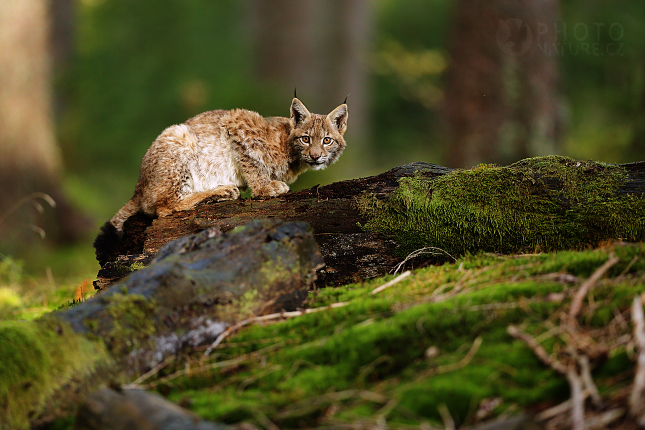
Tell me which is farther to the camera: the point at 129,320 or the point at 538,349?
the point at 129,320

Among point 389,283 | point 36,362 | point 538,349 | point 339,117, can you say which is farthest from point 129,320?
point 339,117

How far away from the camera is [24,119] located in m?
9.47

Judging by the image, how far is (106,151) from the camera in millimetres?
Result: 12953

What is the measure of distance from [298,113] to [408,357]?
3.89 m

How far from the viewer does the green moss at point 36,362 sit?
2281 millimetres

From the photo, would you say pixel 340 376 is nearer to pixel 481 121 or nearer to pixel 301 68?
pixel 481 121

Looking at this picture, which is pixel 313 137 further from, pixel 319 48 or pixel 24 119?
pixel 319 48

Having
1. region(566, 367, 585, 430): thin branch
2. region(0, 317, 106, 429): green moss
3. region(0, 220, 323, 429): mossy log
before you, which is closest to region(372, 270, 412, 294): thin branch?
region(0, 220, 323, 429): mossy log

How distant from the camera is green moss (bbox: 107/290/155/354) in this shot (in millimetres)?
2590

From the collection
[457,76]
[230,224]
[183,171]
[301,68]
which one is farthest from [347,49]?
[230,224]

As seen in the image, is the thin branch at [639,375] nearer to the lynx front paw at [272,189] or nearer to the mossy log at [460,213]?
the mossy log at [460,213]

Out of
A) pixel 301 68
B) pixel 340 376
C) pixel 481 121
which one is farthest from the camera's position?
pixel 301 68

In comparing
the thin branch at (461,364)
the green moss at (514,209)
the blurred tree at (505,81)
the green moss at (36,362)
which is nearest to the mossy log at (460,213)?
the green moss at (514,209)

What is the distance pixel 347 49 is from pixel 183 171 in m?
13.6
